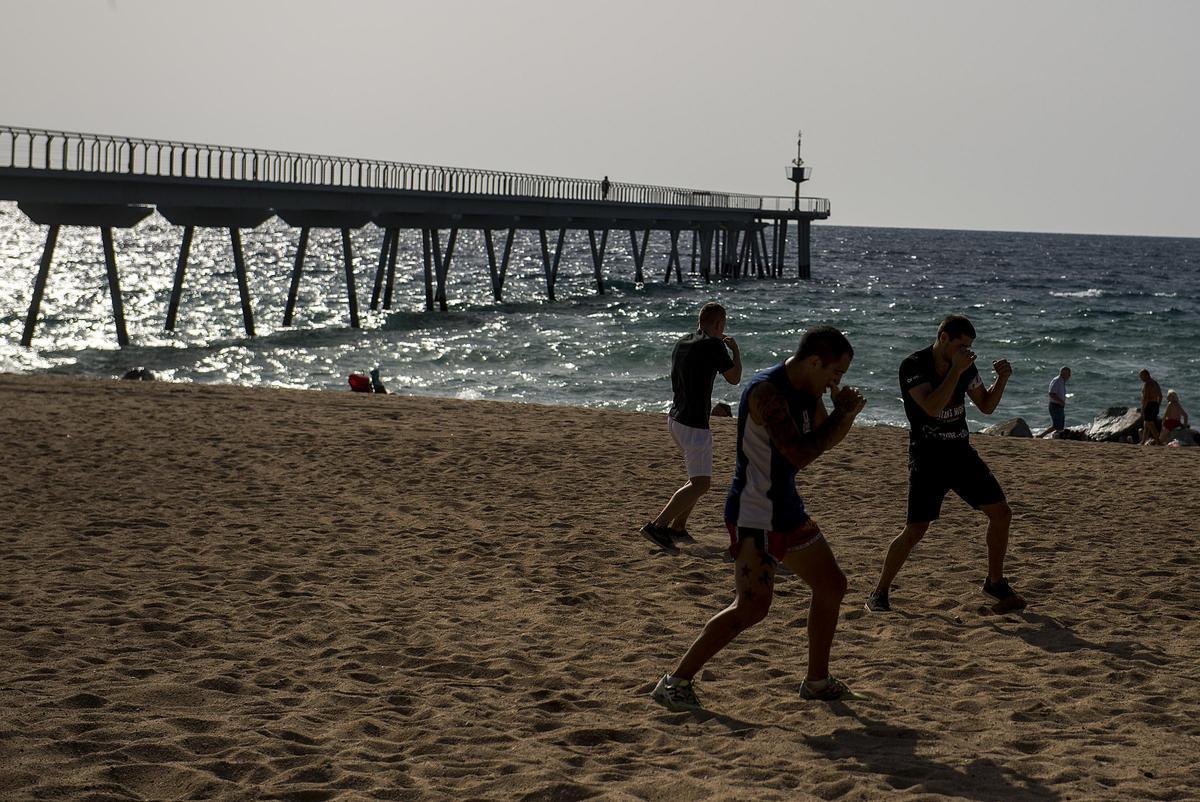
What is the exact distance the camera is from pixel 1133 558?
9.17 metres

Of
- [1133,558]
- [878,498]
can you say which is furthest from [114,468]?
[1133,558]

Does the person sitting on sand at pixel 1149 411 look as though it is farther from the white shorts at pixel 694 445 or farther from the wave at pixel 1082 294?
the wave at pixel 1082 294

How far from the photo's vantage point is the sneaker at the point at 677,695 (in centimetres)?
590

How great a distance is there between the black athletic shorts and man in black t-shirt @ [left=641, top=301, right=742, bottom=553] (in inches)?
53.4

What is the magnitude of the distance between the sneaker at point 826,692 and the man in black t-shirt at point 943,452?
5.44 feet

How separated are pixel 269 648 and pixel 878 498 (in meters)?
6.30

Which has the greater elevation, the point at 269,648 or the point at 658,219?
the point at 658,219

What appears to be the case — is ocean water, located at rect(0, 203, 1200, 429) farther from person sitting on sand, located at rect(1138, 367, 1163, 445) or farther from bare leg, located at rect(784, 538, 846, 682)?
bare leg, located at rect(784, 538, 846, 682)

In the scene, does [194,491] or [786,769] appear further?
[194,491]

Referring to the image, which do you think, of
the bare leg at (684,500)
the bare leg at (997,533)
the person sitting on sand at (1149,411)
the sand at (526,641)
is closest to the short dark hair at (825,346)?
the sand at (526,641)

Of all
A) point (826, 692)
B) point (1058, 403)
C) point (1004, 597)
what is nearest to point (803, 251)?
point (1058, 403)

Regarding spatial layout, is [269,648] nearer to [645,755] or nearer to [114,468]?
[645,755]

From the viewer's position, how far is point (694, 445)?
888 cm

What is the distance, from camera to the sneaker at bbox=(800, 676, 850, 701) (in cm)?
602
